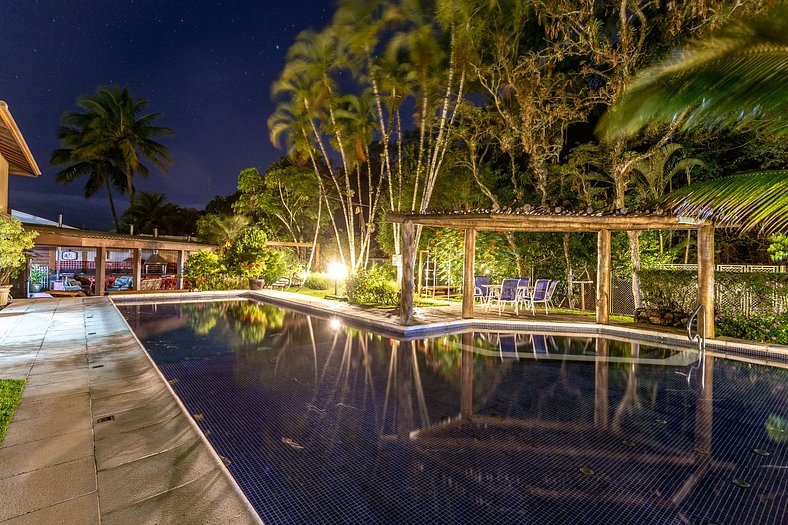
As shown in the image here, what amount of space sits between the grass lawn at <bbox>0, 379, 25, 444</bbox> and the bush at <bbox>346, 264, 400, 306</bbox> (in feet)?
27.5

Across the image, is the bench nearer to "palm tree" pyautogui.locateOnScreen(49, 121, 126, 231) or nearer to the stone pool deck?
the stone pool deck

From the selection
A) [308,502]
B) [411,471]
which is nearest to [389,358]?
[411,471]

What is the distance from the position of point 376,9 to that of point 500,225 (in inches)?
288

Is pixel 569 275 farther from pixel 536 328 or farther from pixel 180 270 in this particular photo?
pixel 180 270

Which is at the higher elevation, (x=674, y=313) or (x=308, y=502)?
(x=674, y=313)

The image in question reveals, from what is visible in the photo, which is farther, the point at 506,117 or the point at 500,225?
the point at 506,117

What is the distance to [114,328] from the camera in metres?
8.09

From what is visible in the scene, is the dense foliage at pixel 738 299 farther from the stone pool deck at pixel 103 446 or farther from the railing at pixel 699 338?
the stone pool deck at pixel 103 446

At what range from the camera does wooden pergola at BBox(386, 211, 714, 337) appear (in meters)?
7.80

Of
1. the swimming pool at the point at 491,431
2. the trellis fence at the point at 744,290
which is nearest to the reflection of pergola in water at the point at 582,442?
the swimming pool at the point at 491,431

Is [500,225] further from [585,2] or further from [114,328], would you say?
[114,328]

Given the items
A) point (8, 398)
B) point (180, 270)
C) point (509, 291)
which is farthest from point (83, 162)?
point (509, 291)

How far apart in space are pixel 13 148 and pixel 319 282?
34.2ft

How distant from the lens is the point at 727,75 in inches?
114
